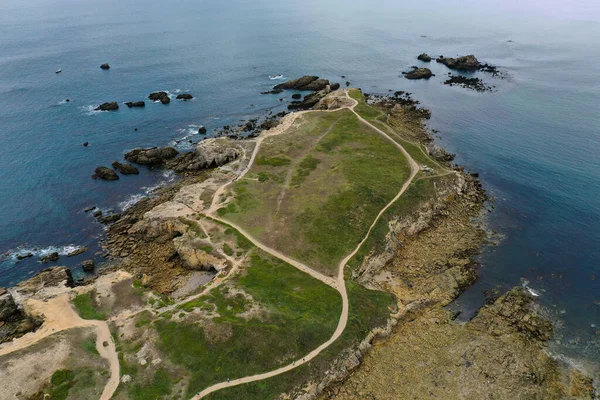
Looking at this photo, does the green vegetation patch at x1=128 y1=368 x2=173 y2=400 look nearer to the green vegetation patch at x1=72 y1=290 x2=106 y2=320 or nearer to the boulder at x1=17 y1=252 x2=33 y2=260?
the green vegetation patch at x1=72 y1=290 x2=106 y2=320

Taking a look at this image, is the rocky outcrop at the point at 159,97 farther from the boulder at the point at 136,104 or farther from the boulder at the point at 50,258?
the boulder at the point at 50,258

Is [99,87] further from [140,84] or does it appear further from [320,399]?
[320,399]

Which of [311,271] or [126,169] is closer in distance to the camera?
[311,271]

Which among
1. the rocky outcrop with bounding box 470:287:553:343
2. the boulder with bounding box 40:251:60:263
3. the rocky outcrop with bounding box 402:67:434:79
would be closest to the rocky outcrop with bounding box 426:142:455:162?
the rocky outcrop with bounding box 470:287:553:343

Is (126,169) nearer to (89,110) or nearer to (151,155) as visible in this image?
(151,155)

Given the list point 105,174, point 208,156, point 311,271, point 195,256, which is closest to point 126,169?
point 105,174

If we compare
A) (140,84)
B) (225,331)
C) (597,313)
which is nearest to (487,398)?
(597,313)

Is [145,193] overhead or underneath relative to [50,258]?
overhead
